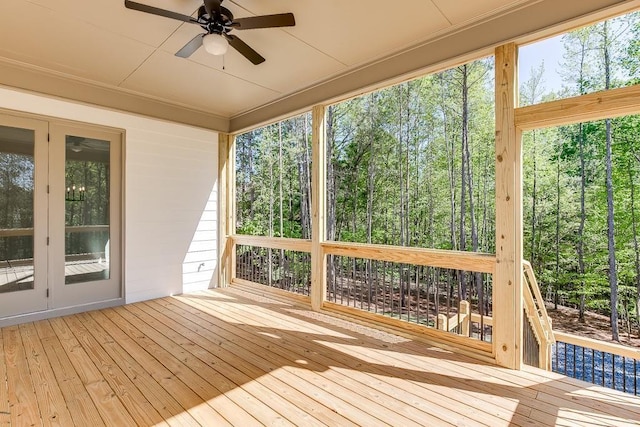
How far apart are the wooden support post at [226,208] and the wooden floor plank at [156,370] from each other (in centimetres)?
182

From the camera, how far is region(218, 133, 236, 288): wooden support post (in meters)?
5.27

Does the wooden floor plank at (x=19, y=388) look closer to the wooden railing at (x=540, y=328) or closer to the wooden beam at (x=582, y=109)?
the wooden beam at (x=582, y=109)

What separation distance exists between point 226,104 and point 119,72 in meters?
1.44

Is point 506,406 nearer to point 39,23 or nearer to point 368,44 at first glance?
point 368,44

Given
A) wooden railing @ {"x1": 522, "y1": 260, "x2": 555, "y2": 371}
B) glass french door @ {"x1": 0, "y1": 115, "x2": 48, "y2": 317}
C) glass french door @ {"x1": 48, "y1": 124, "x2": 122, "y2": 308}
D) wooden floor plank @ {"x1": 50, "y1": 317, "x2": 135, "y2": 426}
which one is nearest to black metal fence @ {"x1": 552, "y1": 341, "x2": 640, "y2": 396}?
wooden railing @ {"x1": 522, "y1": 260, "x2": 555, "y2": 371}

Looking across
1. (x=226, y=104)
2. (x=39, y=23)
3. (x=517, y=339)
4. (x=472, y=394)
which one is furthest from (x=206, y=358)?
(x=226, y=104)

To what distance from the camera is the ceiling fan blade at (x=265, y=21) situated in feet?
6.95

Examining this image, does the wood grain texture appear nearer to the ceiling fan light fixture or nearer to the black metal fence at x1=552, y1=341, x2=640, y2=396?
the ceiling fan light fixture

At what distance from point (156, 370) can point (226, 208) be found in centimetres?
318

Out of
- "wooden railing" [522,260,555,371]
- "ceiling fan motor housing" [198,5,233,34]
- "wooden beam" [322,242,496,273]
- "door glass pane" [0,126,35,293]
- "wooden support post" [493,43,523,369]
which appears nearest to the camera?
"ceiling fan motor housing" [198,5,233,34]

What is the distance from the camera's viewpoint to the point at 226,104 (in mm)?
4715

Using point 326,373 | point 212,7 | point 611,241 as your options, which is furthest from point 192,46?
point 611,241

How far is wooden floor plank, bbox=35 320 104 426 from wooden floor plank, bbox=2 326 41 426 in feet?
0.50

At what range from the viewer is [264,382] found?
2.29 m
